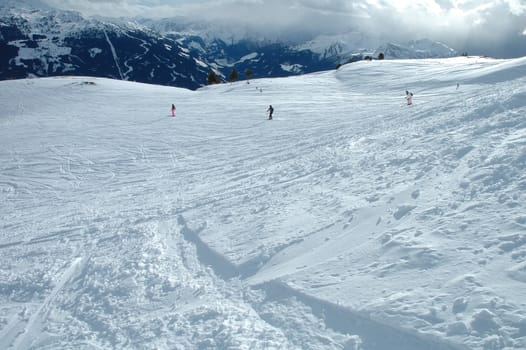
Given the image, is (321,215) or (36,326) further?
(321,215)

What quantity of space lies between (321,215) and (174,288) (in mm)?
4417

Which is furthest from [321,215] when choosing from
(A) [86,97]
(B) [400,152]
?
(A) [86,97]

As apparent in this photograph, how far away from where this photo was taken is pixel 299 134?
998 inches

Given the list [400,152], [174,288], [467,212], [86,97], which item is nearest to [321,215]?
[467,212]

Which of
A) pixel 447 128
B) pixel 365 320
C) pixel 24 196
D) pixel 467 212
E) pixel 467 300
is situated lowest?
pixel 24 196

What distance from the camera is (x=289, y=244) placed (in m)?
9.61

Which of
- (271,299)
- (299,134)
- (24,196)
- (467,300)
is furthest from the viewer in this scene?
(299,134)

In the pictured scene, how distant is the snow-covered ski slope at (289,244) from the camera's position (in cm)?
654

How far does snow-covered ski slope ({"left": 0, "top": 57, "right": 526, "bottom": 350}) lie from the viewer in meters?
6.54

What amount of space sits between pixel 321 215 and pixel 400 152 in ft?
17.4

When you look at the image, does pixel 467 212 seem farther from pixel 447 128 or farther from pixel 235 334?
pixel 447 128

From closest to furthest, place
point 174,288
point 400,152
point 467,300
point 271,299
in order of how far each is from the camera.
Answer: point 467,300 → point 271,299 → point 174,288 → point 400,152

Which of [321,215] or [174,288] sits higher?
[321,215]

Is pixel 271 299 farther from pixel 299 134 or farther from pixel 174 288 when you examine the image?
pixel 299 134
